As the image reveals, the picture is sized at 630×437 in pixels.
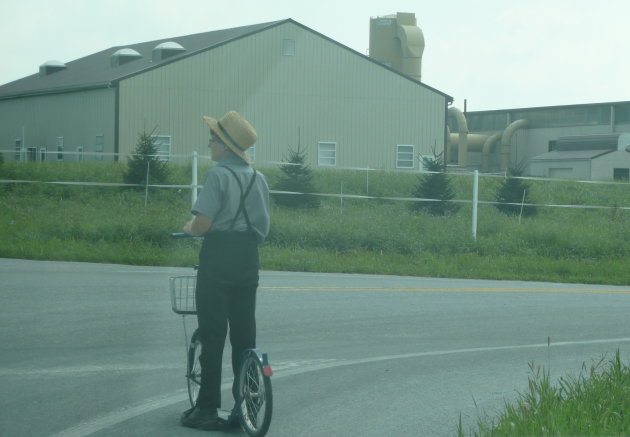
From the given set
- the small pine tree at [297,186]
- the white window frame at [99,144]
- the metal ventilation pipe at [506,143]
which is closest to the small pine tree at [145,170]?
the small pine tree at [297,186]

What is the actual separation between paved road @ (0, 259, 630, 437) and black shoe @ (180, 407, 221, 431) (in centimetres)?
7

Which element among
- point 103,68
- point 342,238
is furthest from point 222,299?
point 103,68

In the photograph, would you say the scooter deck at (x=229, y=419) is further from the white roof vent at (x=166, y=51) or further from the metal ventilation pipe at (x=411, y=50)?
the metal ventilation pipe at (x=411, y=50)

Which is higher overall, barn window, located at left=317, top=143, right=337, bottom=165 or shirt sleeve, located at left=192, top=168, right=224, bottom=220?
barn window, located at left=317, top=143, right=337, bottom=165

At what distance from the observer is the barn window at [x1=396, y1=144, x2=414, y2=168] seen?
149 ft

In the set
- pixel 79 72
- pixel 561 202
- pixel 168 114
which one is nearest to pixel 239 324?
pixel 561 202

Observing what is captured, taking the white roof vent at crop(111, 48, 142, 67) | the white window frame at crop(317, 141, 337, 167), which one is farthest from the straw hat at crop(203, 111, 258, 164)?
the white roof vent at crop(111, 48, 142, 67)

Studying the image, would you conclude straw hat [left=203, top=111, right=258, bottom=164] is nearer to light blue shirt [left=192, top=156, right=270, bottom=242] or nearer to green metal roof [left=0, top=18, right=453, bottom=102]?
light blue shirt [left=192, top=156, right=270, bottom=242]

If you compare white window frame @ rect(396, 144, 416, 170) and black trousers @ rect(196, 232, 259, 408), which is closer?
black trousers @ rect(196, 232, 259, 408)

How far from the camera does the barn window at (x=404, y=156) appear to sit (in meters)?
45.3

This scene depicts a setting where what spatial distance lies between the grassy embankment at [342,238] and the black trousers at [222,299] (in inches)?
398

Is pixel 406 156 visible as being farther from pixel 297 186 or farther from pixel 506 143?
pixel 506 143

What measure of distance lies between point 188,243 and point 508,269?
5762 millimetres

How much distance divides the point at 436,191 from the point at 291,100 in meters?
15.4
